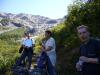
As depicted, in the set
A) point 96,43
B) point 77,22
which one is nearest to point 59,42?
→ point 77,22

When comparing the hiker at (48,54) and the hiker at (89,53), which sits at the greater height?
the hiker at (89,53)

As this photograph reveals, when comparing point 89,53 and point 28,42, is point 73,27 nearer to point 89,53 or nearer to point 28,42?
point 28,42

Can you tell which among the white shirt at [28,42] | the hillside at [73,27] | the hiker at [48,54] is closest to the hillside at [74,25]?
the hillside at [73,27]

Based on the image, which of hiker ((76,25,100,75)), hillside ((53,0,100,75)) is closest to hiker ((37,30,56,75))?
hiker ((76,25,100,75))

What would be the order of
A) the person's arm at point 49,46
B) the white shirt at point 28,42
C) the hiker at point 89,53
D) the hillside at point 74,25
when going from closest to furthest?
1. the hiker at point 89,53
2. the person's arm at point 49,46
3. the white shirt at point 28,42
4. the hillside at point 74,25

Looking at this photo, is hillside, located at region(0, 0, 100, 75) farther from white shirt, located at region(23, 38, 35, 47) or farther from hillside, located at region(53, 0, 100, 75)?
white shirt, located at region(23, 38, 35, 47)

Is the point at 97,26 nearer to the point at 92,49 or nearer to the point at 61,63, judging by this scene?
the point at 61,63

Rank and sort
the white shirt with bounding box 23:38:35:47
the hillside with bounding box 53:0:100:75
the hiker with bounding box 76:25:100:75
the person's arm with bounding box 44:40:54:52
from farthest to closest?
1. the hillside with bounding box 53:0:100:75
2. the white shirt with bounding box 23:38:35:47
3. the person's arm with bounding box 44:40:54:52
4. the hiker with bounding box 76:25:100:75

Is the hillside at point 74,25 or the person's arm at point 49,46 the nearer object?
the person's arm at point 49,46

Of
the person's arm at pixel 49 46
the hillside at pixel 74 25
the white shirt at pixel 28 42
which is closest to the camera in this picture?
the person's arm at pixel 49 46

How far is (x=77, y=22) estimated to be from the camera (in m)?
15.4

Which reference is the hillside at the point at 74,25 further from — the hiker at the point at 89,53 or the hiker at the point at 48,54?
the hiker at the point at 89,53

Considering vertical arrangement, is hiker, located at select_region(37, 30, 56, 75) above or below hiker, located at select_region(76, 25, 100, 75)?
below

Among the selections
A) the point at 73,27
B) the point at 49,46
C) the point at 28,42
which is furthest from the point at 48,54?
the point at 73,27
